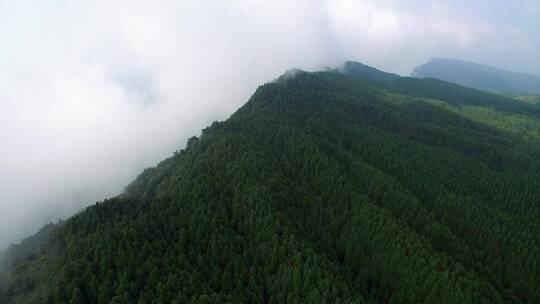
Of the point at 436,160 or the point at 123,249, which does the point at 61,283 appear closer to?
the point at 123,249

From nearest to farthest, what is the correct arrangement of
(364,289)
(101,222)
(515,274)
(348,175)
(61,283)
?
1. (61,283)
2. (364,289)
3. (101,222)
4. (515,274)
5. (348,175)

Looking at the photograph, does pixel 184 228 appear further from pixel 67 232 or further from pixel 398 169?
pixel 398 169

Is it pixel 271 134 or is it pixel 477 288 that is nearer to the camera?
pixel 477 288

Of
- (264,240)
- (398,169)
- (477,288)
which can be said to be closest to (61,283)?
(264,240)

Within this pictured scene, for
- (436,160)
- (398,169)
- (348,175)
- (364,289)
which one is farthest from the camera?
(436,160)

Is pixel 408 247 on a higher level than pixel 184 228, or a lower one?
lower

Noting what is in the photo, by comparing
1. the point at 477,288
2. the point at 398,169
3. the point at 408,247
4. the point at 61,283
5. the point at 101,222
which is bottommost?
the point at 477,288
